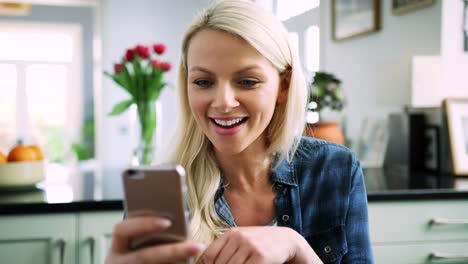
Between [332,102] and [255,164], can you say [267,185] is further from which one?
[332,102]

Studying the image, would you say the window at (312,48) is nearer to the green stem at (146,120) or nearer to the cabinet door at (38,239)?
the green stem at (146,120)

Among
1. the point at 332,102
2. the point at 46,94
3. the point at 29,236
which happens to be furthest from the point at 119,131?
the point at 29,236

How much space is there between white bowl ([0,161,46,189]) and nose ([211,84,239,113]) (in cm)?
94

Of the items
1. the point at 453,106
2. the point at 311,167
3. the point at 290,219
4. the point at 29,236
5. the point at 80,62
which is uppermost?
the point at 80,62

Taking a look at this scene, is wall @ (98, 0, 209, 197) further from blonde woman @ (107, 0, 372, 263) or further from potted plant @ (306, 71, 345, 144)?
blonde woman @ (107, 0, 372, 263)

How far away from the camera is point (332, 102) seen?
84.8 inches

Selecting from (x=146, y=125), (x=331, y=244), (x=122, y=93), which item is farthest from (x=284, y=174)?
(x=122, y=93)

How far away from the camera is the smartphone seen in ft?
2.05

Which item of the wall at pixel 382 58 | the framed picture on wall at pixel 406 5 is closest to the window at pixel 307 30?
the wall at pixel 382 58

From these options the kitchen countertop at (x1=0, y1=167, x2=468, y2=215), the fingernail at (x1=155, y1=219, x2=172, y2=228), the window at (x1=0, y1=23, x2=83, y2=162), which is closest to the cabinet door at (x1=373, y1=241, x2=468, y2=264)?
the kitchen countertop at (x1=0, y1=167, x2=468, y2=215)

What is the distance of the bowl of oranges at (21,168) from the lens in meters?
1.55

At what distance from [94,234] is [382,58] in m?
1.63

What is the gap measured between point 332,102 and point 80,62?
476 cm

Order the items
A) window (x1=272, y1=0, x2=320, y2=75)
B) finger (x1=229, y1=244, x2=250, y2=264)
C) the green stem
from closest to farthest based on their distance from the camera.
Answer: finger (x1=229, y1=244, x2=250, y2=264) < the green stem < window (x1=272, y1=0, x2=320, y2=75)
